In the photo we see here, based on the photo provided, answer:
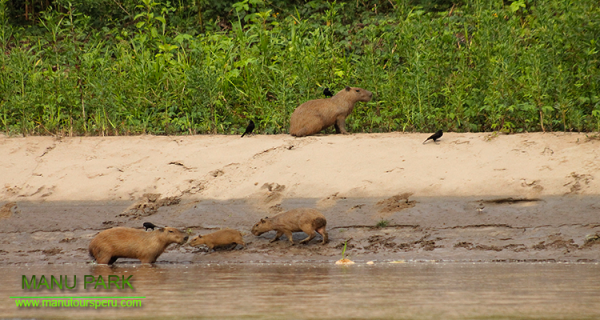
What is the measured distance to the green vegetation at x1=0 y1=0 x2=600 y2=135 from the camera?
10.0m

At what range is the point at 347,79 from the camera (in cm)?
1184

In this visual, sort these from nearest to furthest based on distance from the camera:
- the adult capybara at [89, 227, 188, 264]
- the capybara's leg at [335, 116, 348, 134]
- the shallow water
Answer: the shallow water, the adult capybara at [89, 227, 188, 264], the capybara's leg at [335, 116, 348, 134]

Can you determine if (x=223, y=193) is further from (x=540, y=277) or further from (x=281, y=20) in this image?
(x=281, y=20)

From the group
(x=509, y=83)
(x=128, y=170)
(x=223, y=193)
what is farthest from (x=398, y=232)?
(x=128, y=170)

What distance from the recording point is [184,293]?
17.6 feet

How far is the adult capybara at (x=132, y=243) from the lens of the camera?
781 cm

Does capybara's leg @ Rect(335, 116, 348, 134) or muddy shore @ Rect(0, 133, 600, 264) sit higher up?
capybara's leg @ Rect(335, 116, 348, 134)

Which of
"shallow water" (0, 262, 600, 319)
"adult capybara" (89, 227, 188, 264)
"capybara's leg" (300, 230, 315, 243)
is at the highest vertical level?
"shallow water" (0, 262, 600, 319)

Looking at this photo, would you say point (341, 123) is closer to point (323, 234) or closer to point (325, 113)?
point (325, 113)

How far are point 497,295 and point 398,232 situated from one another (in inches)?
128

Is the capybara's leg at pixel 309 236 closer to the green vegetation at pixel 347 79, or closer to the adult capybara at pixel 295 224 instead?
the adult capybara at pixel 295 224

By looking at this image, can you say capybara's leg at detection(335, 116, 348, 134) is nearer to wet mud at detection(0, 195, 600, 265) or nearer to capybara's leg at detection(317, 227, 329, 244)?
wet mud at detection(0, 195, 600, 265)

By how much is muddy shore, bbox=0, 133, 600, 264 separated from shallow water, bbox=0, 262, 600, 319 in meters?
0.69

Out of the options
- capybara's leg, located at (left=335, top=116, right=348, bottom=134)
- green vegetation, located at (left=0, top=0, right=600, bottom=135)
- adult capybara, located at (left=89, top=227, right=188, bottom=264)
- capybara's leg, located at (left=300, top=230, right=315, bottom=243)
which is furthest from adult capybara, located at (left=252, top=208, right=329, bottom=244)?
green vegetation, located at (left=0, top=0, right=600, bottom=135)
